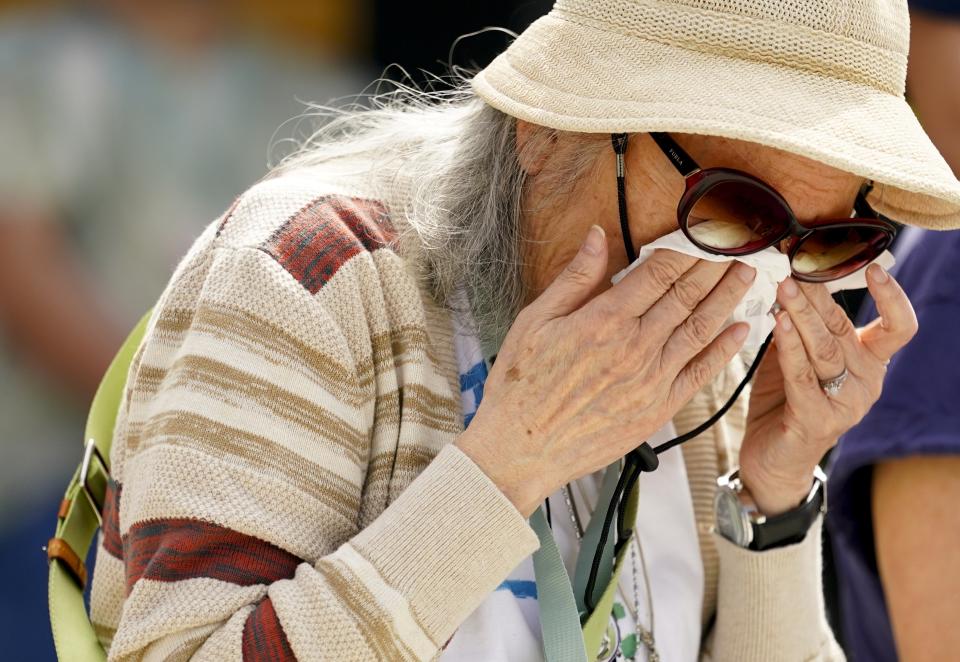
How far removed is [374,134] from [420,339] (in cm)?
56

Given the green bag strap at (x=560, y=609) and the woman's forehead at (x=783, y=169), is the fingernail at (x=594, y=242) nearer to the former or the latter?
the woman's forehead at (x=783, y=169)

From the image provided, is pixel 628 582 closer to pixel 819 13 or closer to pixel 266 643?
pixel 266 643

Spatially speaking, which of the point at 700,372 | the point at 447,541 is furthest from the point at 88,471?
the point at 700,372

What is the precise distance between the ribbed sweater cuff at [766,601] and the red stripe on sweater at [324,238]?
0.93 m

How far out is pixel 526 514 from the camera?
5.29ft

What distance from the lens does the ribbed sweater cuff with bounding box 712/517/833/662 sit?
2.08 m

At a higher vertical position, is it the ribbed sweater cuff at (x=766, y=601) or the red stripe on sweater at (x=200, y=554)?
the red stripe on sweater at (x=200, y=554)

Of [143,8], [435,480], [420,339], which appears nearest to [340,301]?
[420,339]

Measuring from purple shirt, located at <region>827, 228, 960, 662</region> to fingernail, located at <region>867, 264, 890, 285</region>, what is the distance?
0.16 metres

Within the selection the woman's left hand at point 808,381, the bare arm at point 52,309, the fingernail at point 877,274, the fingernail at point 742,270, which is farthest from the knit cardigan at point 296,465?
the bare arm at point 52,309

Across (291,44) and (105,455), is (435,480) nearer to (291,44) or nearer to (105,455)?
(105,455)

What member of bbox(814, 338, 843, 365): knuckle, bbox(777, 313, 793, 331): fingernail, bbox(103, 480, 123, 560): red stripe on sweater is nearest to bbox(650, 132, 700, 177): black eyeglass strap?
bbox(777, 313, 793, 331): fingernail

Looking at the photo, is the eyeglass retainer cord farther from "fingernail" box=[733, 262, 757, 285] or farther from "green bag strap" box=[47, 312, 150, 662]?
"green bag strap" box=[47, 312, 150, 662]

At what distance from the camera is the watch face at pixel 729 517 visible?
2082 mm
